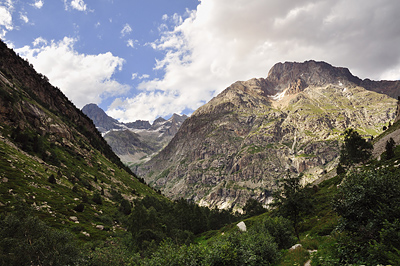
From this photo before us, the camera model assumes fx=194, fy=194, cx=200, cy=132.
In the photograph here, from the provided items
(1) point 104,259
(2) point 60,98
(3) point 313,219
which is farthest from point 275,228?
(2) point 60,98

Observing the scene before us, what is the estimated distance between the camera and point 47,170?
2800 inches

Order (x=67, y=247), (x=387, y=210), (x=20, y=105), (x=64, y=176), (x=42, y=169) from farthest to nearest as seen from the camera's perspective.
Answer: (x=20, y=105), (x=64, y=176), (x=42, y=169), (x=67, y=247), (x=387, y=210)

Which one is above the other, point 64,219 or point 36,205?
point 36,205

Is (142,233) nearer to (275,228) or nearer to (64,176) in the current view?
(275,228)

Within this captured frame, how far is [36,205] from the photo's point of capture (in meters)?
46.0

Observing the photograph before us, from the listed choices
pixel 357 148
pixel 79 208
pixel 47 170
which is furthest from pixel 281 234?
pixel 47 170

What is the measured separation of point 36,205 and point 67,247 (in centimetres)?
3341

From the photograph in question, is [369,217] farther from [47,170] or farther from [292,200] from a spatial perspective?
[47,170]

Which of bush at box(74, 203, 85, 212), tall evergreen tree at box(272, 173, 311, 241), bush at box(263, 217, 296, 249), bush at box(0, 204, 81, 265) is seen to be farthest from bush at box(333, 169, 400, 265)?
bush at box(74, 203, 85, 212)

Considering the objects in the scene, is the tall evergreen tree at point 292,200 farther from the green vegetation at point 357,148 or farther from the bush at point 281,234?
the green vegetation at point 357,148

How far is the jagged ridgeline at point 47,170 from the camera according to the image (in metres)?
47.8

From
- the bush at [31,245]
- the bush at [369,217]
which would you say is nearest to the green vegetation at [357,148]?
the bush at [369,217]

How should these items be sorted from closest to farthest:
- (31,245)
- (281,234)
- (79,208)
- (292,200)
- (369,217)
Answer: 1. (369,217)
2. (31,245)
3. (281,234)
4. (292,200)
5. (79,208)

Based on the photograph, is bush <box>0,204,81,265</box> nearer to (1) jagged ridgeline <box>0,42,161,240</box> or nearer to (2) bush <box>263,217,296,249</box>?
(1) jagged ridgeline <box>0,42,161,240</box>
